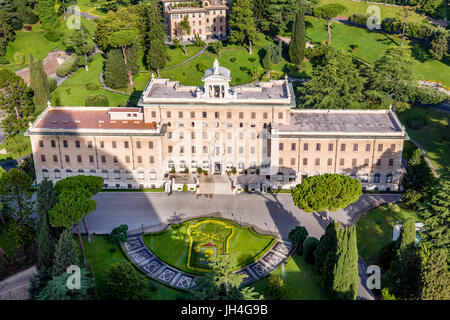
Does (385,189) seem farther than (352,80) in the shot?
No

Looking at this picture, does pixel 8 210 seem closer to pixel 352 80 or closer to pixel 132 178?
pixel 132 178

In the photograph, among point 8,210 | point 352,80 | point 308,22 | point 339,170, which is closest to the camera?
point 8,210

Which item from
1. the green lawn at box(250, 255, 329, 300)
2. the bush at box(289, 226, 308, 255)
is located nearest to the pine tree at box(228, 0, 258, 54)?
the bush at box(289, 226, 308, 255)

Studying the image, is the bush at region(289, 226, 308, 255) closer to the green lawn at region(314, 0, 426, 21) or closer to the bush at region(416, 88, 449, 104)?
the bush at region(416, 88, 449, 104)

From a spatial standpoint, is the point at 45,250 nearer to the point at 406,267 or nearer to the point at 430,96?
the point at 406,267

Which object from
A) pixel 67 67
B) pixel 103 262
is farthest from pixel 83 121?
pixel 67 67

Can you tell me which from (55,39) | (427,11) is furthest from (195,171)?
(427,11)
